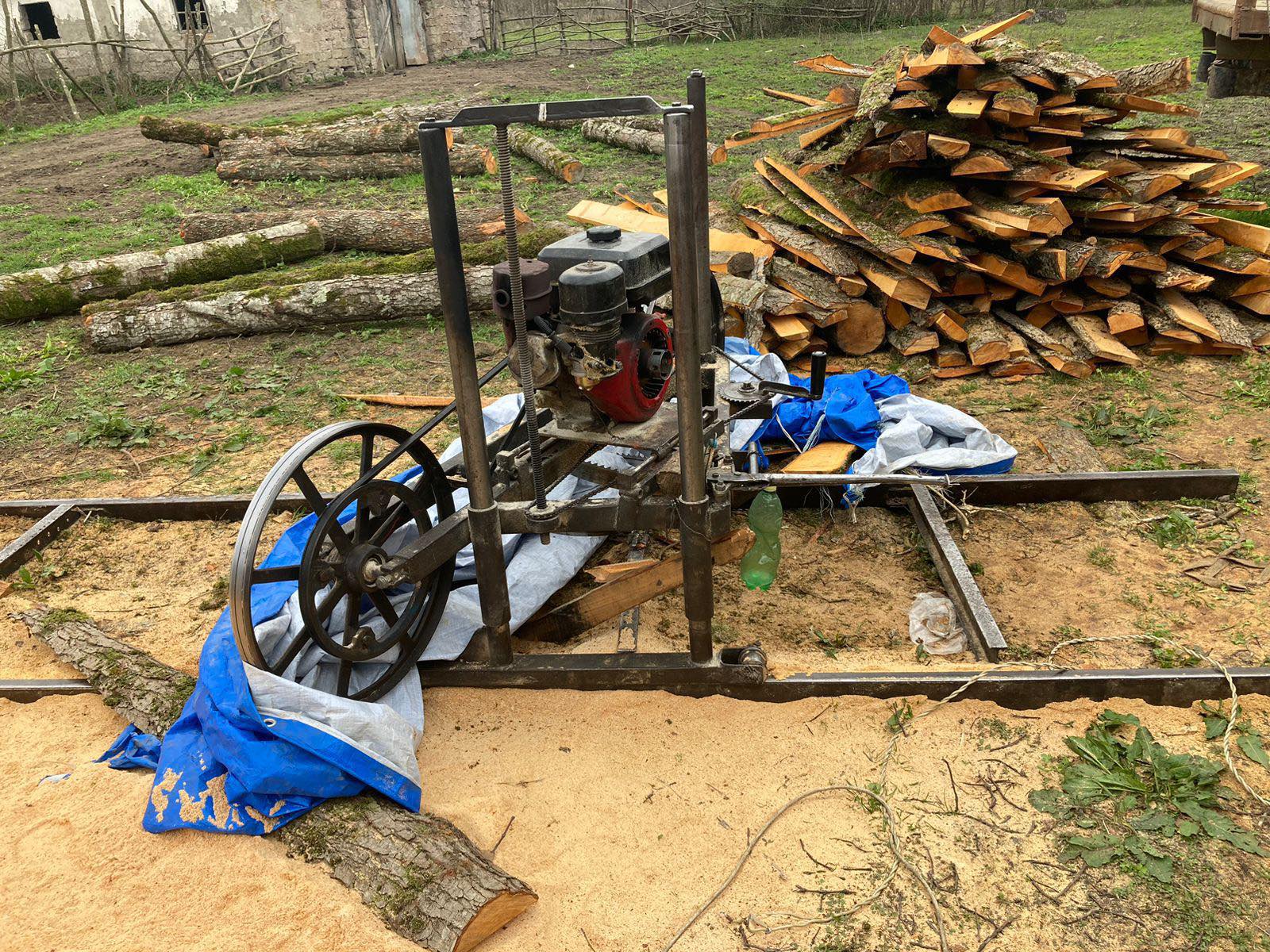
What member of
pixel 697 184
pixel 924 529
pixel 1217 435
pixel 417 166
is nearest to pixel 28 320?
pixel 417 166

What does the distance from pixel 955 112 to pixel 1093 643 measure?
340 cm

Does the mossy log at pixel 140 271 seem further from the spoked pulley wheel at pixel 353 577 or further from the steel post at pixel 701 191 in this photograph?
the steel post at pixel 701 191

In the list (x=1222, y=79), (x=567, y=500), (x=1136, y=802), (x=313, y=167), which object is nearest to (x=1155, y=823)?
(x=1136, y=802)

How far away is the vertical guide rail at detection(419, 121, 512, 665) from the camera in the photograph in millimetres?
2764

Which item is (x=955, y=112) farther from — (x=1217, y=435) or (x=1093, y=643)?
(x=1093, y=643)

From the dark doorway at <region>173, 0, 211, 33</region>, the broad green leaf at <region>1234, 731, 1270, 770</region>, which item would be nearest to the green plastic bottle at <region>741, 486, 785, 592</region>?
the broad green leaf at <region>1234, 731, 1270, 770</region>

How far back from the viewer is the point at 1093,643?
3621 mm

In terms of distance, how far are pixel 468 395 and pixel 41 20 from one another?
22422 millimetres

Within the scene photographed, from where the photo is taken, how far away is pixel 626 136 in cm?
1198

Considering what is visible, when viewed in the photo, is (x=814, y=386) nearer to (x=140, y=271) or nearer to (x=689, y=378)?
(x=689, y=378)

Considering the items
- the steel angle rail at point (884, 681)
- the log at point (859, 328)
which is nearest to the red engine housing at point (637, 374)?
the steel angle rail at point (884, 681)

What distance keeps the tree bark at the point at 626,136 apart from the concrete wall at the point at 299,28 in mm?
10630

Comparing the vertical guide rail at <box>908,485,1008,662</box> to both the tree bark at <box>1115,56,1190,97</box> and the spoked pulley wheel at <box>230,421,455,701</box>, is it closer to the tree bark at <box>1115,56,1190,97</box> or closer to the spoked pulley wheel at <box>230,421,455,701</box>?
the spoked pulley wheel at <box>230,421,455,701</box>

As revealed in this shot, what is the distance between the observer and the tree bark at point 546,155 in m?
10.6
